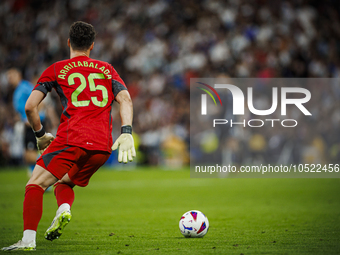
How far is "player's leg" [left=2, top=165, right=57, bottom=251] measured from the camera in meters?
4.21

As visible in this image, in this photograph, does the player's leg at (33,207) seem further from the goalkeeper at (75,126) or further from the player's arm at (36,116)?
the player's arm at (36,116)

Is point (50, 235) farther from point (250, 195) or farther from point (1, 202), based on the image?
point (250, 195)

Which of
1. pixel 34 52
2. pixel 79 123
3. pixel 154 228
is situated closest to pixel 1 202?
pixel 154 228

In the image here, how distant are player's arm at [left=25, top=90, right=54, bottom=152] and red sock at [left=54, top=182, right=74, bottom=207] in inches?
17.9

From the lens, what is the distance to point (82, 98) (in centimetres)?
442

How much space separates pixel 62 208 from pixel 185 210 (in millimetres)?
3683

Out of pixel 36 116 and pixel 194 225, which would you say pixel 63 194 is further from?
pixel 194 225

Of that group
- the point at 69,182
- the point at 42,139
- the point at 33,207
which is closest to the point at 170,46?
the point at 69,182

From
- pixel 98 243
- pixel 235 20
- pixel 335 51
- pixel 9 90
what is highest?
pixel 235 20

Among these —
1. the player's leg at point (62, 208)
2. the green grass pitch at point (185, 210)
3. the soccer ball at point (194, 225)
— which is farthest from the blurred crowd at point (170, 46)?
the player's leg at point (62, 208)

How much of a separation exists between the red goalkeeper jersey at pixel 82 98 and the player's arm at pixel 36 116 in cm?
7

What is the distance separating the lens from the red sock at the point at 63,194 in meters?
4.66

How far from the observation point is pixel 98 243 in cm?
491

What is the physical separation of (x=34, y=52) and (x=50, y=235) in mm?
20194
